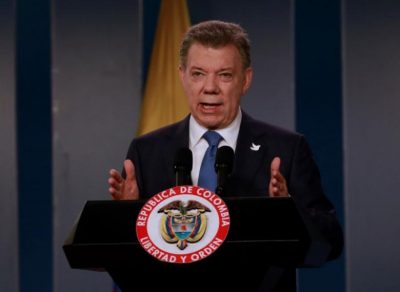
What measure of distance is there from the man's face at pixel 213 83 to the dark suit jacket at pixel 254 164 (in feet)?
0.23

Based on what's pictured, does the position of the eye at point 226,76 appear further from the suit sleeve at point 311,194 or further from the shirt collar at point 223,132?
the suit sleeve at point 311,194

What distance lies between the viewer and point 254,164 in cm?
217

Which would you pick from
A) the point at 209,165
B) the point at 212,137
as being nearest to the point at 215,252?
the point at 209,165

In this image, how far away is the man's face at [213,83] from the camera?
2.23 m

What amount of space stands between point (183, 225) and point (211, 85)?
0.73m

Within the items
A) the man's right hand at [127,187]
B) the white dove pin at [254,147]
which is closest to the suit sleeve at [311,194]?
the white dove pin at [254,147]

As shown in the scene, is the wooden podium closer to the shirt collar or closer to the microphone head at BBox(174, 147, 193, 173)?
the microphone head at BBox(174, 147, 193, 173)

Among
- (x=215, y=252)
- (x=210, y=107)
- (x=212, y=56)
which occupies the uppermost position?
(x=212, y=56)

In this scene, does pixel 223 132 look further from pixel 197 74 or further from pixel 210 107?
pixel 197 74

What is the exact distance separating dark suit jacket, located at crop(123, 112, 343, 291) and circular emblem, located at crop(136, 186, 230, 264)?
0.45 metres

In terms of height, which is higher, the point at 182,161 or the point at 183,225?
the point at 182,161
